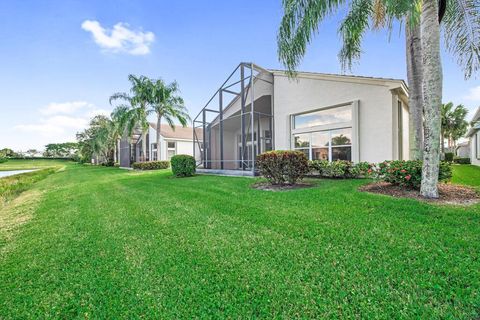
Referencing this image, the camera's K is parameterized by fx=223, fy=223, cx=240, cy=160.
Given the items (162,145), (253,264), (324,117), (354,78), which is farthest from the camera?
(162,145)

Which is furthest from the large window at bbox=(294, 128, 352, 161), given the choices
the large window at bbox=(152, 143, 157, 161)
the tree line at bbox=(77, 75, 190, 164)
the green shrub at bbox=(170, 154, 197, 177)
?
the large window at bbox=(152, 143, 157, 161)

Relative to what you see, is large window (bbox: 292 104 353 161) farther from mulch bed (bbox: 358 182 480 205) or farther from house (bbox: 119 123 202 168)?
house (bbox: 119 123 202 168)

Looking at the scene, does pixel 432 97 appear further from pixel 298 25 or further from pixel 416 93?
pixel 298 25

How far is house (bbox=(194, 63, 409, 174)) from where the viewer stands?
923cm

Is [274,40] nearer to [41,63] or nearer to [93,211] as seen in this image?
[93,211]

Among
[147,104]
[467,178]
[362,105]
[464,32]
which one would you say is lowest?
[467,178]

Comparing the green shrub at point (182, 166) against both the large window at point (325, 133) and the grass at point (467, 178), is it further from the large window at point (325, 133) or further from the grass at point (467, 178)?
the grass at point (467, 178)

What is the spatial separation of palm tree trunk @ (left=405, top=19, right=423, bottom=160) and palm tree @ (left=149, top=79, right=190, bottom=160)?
1996cm

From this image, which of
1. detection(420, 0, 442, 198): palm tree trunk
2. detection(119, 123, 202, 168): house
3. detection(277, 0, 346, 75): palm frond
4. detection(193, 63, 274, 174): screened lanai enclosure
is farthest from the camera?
detection(119, 123, 202, 168): house

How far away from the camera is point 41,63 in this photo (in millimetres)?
15109

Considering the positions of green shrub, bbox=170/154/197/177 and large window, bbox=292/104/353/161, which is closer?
large window, bbox=292/104/353/161

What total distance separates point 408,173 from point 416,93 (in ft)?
9.66

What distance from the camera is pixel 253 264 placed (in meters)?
2.91

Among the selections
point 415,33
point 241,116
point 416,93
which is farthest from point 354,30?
point 241,116
